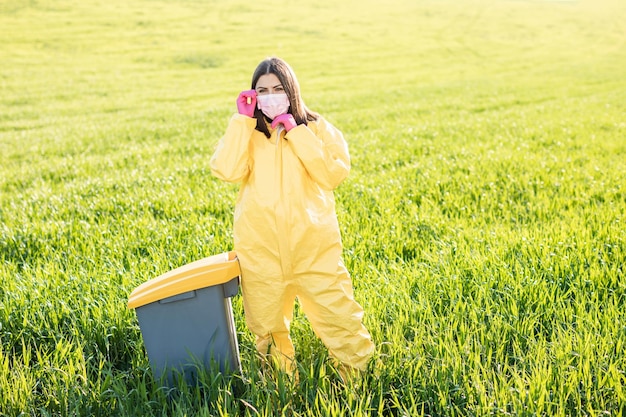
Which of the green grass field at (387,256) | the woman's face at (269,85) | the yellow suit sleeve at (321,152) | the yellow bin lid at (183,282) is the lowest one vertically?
the green grass field at (387,256)

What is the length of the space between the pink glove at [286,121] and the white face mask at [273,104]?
2.8 inches

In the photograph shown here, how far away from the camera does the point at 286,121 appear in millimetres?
2820

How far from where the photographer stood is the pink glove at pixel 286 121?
2.81m

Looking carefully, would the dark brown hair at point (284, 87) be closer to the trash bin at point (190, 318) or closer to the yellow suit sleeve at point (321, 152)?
the yellow suit sleeve at point (321, 152)

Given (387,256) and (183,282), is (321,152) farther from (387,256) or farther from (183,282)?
(387,256)

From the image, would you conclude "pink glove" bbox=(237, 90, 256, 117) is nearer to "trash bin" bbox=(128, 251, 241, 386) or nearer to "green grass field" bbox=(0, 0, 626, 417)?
"trash bin" bbox=(128, 251, 241, 386)

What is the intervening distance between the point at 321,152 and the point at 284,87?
0.42m

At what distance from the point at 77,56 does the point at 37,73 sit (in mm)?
6471

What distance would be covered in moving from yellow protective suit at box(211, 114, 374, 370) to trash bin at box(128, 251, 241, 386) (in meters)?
0.16

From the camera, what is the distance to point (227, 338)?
2846mm

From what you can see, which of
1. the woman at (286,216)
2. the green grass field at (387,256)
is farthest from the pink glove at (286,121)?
A: the green grass field at (387,256)

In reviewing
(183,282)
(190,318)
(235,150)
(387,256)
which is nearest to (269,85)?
(235,150)

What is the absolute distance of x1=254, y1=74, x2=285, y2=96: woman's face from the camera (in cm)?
288

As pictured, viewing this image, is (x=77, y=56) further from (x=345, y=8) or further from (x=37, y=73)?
(x=345, y=8)
